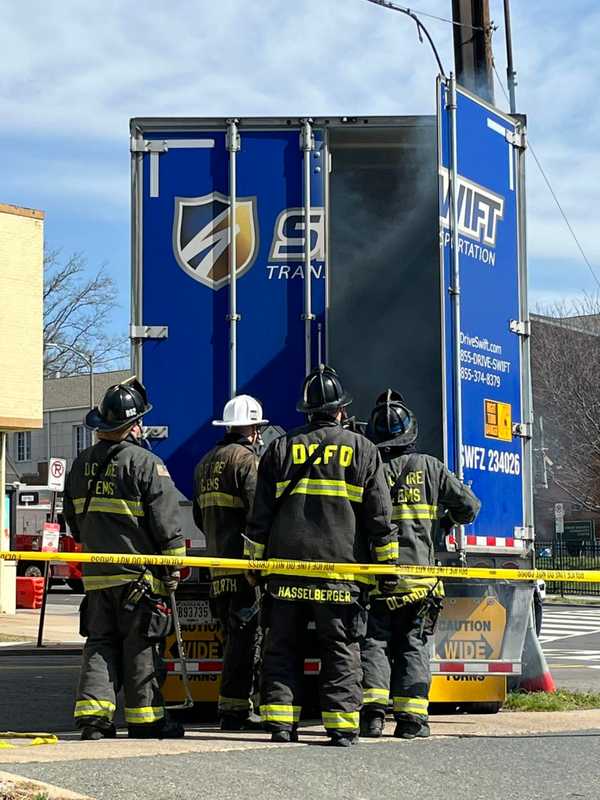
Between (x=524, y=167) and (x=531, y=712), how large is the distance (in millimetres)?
4000

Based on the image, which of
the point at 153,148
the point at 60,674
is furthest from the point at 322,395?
the point at 60,674

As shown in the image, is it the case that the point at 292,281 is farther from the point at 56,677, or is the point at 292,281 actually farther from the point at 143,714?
the point at 56,677

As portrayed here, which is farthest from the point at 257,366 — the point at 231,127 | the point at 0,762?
the point at 0,762

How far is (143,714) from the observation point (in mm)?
7809

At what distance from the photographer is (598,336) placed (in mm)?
45312

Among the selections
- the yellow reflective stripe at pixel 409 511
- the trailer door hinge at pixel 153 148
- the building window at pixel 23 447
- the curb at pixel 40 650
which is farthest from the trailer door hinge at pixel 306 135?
the building window at pixel 23 447

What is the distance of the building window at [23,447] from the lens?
68750mm

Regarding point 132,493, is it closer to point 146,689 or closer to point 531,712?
point 146,689

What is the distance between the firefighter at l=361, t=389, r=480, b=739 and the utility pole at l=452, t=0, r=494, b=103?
8.39 m

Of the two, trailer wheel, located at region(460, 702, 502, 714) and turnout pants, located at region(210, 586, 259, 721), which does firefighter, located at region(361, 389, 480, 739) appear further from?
trailer wheel, located at region(460, 702, 502, 714)

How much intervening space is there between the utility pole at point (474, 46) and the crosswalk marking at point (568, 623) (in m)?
7.84

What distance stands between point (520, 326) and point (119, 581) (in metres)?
3.94

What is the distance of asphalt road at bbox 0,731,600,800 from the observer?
19.3 feet

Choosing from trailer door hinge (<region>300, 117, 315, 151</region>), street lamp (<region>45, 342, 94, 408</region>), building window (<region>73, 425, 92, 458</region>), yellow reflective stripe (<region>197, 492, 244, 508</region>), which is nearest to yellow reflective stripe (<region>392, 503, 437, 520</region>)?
yellow reflective stripe (<region>197, 492, 244, 508</region>)
